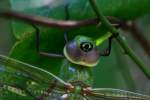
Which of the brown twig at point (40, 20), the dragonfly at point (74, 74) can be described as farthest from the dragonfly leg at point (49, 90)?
the brown twig at point (40, 20)

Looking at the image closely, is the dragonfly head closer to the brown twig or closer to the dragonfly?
the dragonfly

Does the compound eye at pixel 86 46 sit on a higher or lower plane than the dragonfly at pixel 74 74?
higher

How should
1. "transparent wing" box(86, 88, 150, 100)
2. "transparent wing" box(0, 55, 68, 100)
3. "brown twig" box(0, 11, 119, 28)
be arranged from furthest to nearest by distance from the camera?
"transparent wing" box(86, 88, 150, 100) < "transparent wing" box(0, 55, 68, 100) < "brown twig" box(0, 11, 119, 28)

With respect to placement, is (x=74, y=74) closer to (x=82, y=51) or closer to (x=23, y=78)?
(x=82, y=51)

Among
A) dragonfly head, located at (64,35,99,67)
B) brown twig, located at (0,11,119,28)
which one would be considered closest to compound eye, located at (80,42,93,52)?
dragonfly head, located at (64,35,99,67)

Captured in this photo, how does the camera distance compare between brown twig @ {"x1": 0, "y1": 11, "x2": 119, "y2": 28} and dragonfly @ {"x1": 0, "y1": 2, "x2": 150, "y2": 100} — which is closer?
brown twig @ {"x1": 0, "y1": 11, "x2": 119, "y2": 28}

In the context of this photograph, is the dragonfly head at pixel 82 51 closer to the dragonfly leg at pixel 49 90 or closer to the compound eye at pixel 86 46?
the compound eye at pixel 86 46

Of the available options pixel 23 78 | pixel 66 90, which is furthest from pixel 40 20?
pixel 66 90

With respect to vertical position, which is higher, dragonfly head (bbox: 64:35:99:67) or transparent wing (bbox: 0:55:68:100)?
dragonfly head (bbox: 64:35:99:67)

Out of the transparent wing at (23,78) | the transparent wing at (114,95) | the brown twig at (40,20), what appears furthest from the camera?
the transparent wing at (114,95)
